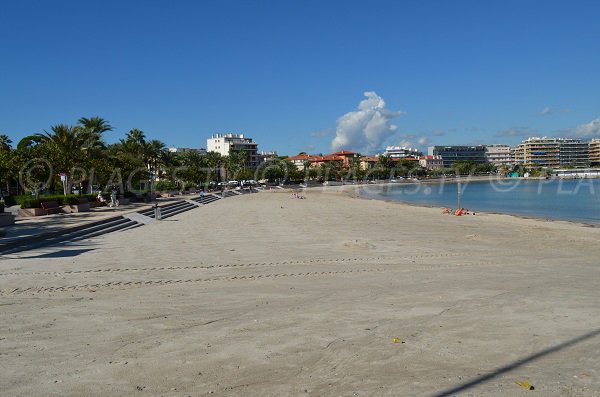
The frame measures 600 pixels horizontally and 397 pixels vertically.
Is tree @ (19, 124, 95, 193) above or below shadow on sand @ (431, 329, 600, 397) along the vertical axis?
above

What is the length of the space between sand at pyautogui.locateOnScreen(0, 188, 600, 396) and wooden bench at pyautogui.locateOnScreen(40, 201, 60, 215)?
14533 millimetres

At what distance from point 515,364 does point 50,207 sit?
94.8 feet

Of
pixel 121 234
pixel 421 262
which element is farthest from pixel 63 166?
pixel 421 262

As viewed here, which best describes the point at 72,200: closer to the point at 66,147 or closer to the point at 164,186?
the point at 66,147

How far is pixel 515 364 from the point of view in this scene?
570 centimetres

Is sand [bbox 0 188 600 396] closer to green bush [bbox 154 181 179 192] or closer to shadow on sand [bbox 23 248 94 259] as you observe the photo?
shadow on sand [bbox 23 248 94 259]

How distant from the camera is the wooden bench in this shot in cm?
2859

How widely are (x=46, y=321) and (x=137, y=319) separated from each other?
134 centimetres

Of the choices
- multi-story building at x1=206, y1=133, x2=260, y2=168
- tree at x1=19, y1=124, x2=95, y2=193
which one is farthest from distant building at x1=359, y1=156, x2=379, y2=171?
tree at x1=19, y1=124, x2=95, y2=193

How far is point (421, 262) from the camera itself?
Answer: 14.1 meters

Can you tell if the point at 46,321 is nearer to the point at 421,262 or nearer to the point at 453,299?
the point at 453,299

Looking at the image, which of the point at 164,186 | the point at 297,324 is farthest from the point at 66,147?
the point at 297,324

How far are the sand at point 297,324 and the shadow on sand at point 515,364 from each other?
0.02 meters

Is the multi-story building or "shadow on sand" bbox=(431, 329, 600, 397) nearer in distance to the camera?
"shadow on sand" bbox=(431, 329, 600, 397)
